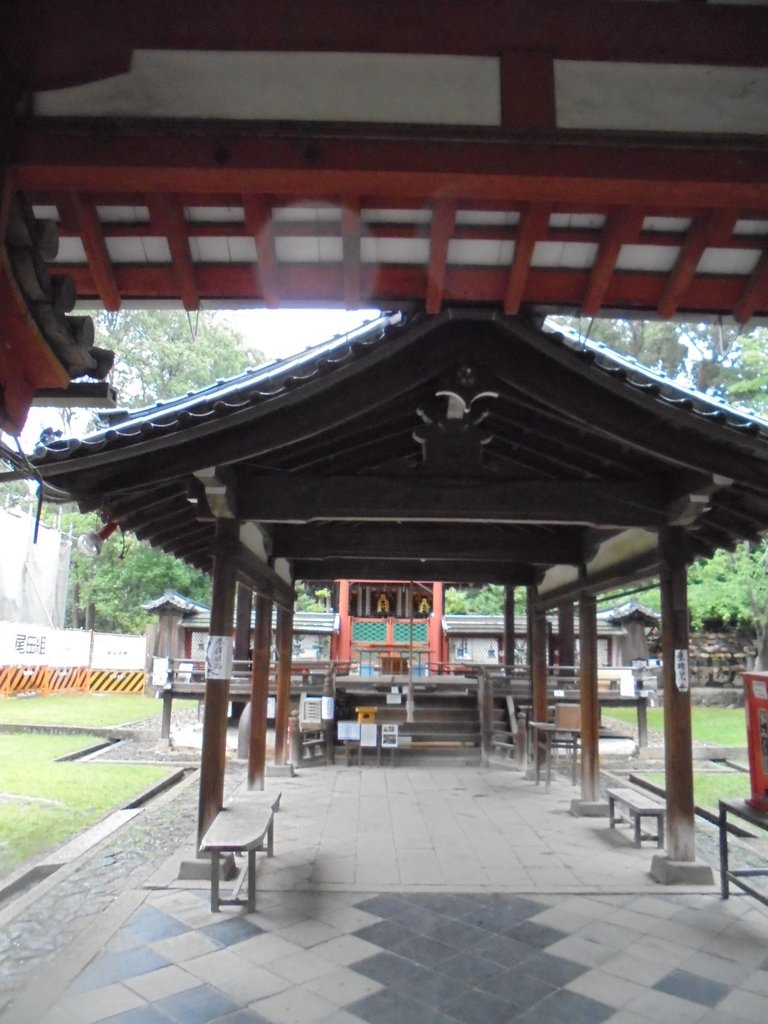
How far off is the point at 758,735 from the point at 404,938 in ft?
10.1

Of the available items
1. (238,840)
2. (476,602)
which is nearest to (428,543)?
(238,840)

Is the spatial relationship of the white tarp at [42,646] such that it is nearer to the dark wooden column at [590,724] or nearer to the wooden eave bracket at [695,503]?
the dark wooden column at [590,724]

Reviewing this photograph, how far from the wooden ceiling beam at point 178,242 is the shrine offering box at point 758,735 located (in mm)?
4940

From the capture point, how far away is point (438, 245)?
2824mm

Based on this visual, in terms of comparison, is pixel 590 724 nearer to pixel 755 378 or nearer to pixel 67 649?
pixel 755 378

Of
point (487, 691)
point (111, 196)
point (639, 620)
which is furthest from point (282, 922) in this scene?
point (639, 620)

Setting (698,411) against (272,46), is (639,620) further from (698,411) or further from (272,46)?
(272,46)

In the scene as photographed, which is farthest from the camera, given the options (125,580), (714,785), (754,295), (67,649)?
(125,580)

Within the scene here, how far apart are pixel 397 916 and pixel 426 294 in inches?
180

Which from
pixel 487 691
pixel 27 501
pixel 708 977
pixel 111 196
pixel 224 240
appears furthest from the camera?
pixel 27 501

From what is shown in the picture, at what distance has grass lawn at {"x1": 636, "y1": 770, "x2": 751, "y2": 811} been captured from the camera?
34.4ft

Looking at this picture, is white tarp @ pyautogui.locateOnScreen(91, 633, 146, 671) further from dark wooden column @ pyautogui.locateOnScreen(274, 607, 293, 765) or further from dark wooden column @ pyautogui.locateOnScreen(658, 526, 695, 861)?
dark wooden column @ pyautogui.locateOnScreen(658, 526, 695, 861)

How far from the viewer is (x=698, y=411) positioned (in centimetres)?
539

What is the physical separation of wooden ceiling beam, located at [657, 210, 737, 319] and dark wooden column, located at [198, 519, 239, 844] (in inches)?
180
